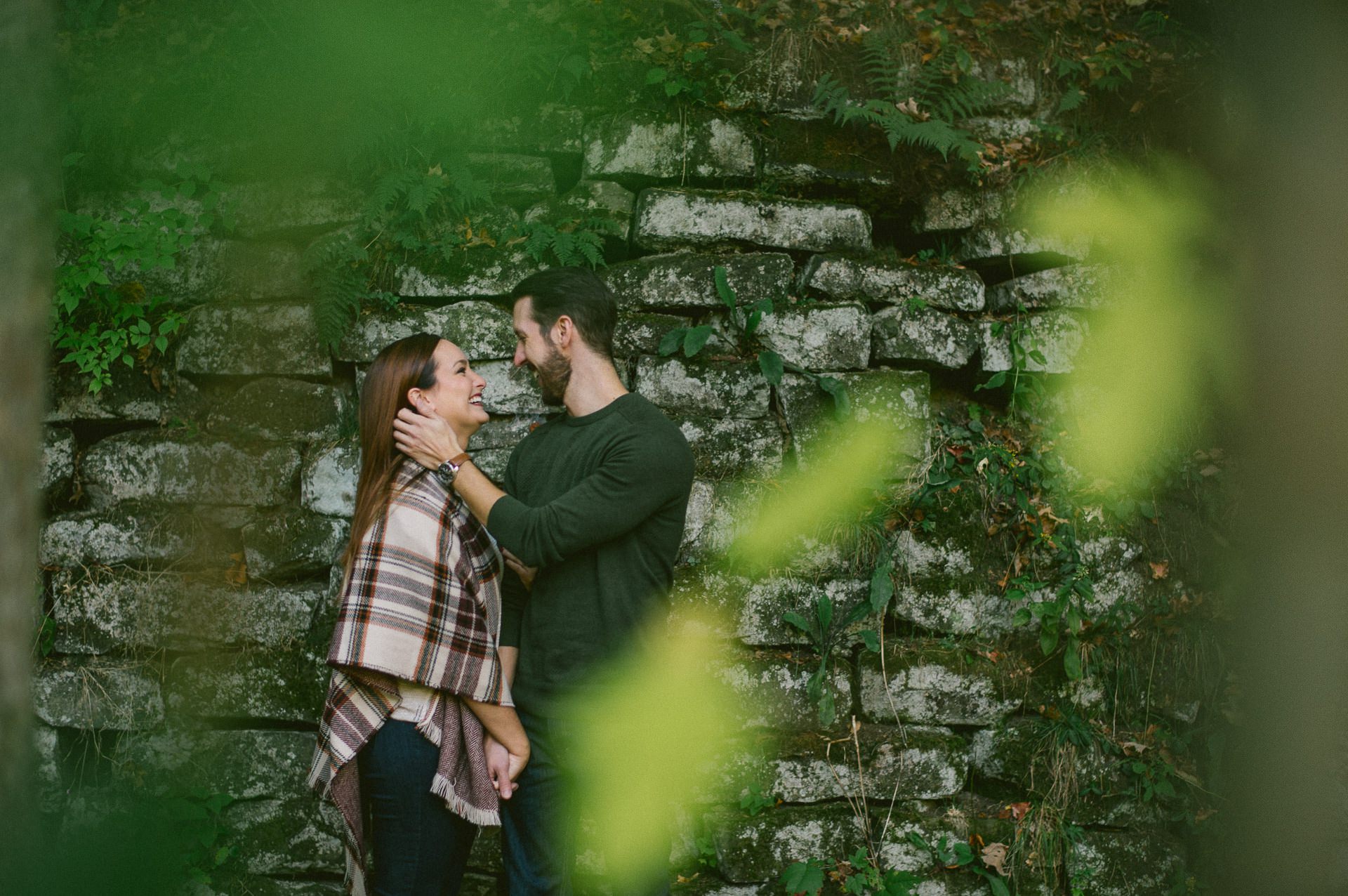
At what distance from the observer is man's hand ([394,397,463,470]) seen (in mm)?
2570

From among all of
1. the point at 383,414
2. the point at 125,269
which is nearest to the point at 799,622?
the point at 383,414

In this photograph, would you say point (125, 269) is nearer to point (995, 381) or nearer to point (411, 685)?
point (411, 685)

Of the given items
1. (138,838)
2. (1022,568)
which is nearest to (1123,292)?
(1022,568)

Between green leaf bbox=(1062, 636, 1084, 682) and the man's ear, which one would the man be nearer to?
the man's ear

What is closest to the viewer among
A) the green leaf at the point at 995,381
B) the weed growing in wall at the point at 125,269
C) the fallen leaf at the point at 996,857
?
the fallen leaf at the point at 996,857

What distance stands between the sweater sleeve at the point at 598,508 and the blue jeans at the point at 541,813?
0.55 metres

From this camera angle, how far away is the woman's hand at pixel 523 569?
2707 millimetres

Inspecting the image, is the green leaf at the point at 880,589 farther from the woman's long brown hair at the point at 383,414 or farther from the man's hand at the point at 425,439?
the woman's long brown hair at the point at 383,414

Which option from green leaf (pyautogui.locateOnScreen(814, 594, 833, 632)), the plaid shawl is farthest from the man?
green leaf (pyautogui.locateOnScreen(814, 594, 833, 632))

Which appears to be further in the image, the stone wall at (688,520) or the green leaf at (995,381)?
the green leaf at (995,381)

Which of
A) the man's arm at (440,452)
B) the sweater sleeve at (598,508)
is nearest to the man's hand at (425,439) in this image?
the man's arm at (440,452)

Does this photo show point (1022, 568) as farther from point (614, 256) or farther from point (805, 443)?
point (614, 256)

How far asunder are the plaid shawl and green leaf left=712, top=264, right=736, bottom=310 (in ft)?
5.24

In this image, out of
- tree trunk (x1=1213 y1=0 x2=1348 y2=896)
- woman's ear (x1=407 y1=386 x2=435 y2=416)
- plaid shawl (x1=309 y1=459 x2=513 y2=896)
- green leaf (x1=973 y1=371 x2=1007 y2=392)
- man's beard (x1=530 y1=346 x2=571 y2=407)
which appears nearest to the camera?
plaid shawl (x1=309 y1=459 x2=513 y2=896)
